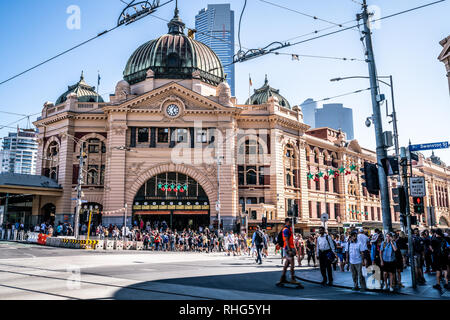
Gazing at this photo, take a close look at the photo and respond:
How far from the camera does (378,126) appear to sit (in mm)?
14391

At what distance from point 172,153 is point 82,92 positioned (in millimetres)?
20986

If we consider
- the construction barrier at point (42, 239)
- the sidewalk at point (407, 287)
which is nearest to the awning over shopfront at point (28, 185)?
the construction barrier at point (42, 239)

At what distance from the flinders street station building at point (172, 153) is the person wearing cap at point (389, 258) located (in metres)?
27.2

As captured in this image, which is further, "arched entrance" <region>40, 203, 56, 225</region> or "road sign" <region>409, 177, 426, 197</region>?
"arched entrance" <region>40, 203, 56, 225</region>

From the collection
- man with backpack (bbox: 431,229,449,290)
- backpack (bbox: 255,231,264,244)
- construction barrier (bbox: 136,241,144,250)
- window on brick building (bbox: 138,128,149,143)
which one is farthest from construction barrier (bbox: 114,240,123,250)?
man with backpack (bbox: 431,229,449,290)

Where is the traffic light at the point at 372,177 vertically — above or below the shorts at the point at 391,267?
above

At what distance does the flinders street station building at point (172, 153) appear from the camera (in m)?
43.8

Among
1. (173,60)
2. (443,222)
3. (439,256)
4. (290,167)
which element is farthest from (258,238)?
(443,222)

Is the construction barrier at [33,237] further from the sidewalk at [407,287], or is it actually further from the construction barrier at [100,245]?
the sidewalk at [407,287]

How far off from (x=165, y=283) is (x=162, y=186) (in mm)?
32107

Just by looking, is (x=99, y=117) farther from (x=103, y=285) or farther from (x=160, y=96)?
(x=103, y=285)

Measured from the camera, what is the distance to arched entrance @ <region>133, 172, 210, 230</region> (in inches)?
1724

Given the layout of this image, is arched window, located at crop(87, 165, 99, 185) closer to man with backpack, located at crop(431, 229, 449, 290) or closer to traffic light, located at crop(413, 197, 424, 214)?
traffic light, located at crop(413, 197, 424, 214)

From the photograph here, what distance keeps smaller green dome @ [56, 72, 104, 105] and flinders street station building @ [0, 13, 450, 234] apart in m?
4.24
